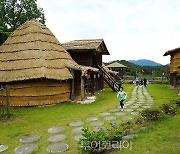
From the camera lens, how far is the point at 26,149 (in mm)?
7000

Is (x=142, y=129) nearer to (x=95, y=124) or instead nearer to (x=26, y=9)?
(x=95, y=124)

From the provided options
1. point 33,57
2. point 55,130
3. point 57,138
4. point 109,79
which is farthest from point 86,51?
point 57,138

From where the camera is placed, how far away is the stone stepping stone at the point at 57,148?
6734 millimetres

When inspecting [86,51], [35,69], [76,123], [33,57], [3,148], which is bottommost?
[3,148]

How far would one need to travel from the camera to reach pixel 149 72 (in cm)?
5678

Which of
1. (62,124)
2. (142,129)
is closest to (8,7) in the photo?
(62,124)

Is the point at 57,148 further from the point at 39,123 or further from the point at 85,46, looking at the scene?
the point at 85,46

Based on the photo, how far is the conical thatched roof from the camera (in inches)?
582

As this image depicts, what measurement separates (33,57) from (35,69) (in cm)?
136

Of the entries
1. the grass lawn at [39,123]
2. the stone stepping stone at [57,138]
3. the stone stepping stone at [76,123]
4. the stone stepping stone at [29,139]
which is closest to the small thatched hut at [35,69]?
the grass lawn at [39,123]

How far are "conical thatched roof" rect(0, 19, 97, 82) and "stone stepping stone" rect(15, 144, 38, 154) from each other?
7372mm

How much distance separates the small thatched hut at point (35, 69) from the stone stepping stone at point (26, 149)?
276 inches

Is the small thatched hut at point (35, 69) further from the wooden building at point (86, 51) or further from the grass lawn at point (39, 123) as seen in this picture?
the wooden building at point (86, 51)

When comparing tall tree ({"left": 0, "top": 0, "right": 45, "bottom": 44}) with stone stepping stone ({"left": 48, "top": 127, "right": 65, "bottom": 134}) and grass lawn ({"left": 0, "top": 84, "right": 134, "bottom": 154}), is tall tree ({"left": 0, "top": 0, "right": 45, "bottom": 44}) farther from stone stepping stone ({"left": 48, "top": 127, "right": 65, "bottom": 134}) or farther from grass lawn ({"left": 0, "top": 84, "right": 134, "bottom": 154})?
stone stepping stone ({"left": 48, "top": 127, "right": 65, "bottom": 134})
